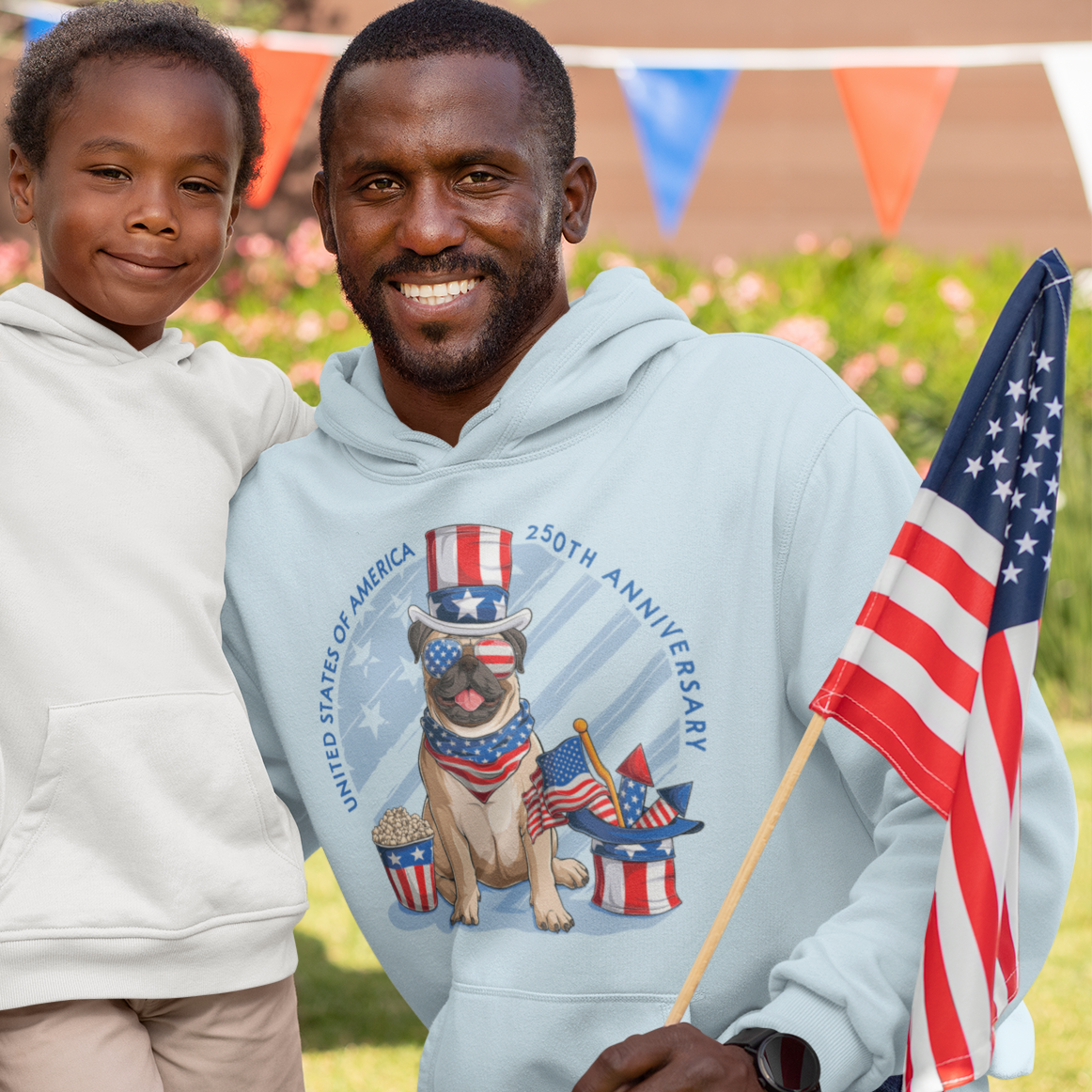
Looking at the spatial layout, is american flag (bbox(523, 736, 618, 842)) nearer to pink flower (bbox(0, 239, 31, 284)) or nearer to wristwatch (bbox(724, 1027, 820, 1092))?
wristwatch (bbox(724, 1027, 820, 1092))

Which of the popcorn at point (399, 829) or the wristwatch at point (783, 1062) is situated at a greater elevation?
the popcorn at point (399, 829)

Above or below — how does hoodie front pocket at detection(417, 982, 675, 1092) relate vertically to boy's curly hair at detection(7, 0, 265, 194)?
below

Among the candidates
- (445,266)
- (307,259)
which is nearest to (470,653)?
(445,266)

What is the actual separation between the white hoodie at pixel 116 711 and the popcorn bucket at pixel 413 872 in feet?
0.49

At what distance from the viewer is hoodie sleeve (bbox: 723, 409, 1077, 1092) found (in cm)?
185

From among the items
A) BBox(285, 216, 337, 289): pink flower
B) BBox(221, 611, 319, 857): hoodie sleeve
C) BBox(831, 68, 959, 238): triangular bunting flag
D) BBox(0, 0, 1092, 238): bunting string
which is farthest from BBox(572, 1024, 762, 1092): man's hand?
BBox(285, 216, 337, 289): pink flower

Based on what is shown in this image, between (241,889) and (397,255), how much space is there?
1.02 meters

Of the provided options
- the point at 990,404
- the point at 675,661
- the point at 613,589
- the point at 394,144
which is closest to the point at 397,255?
the point at 394,144

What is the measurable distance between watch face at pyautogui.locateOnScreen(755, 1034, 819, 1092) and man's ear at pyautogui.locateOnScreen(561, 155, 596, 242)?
1341mm

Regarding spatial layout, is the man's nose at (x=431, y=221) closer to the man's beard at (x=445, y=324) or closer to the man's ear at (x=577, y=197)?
the man's beard at (x=445, y=324)

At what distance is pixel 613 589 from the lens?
2.12 metres

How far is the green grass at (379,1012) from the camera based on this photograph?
443 cm

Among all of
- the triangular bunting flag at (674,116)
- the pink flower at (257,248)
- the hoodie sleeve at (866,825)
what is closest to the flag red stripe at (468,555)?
the hoodie sleeve at (866,825)

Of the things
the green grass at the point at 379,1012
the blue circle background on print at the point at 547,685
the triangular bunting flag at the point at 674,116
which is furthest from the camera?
the triangular bunting flag at the point at 674,116
